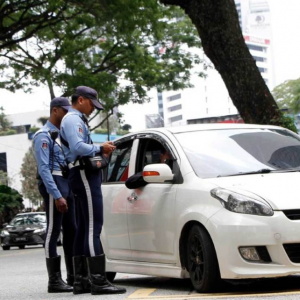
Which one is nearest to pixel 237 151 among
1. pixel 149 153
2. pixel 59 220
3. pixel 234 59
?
pixel 149 153

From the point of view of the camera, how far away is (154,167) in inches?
316

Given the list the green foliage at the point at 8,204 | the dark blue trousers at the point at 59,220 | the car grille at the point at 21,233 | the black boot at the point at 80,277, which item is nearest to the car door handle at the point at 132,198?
the dark blue trousers at the point at 59,220

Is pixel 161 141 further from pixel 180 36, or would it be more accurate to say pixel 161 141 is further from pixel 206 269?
pixel 180 36

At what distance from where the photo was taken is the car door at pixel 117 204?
8.87m

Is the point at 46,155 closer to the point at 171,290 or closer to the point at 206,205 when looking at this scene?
the point at 171,290

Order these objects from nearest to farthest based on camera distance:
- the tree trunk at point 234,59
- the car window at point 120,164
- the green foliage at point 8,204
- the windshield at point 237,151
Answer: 1. the windshield at point 237,151
2. the car window at point 120,164
3. the tree trunk at point 234,59
4. the green foliage at point 8,204

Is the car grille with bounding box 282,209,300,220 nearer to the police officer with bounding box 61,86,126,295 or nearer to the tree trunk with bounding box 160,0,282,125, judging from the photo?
the police officer with bounding box 61,86,126,295

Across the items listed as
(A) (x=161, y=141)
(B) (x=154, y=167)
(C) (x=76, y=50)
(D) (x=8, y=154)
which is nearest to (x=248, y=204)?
(B) (x=154, y=167)

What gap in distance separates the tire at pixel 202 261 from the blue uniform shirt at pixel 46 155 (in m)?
1.47

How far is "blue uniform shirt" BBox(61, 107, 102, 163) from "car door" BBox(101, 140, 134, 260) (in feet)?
3.35

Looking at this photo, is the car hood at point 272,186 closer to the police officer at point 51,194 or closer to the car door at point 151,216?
the car door at point 151,216

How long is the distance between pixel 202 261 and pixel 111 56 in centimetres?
2897

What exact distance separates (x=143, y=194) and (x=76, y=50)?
949 inches

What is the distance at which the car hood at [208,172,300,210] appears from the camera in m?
7.12
